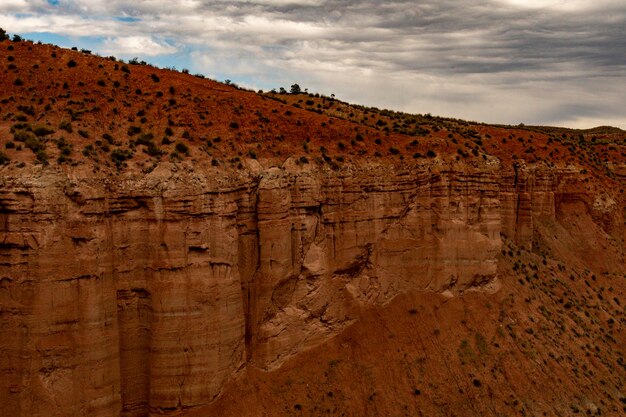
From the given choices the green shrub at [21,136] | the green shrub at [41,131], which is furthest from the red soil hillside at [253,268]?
the green shrub at [41,131]

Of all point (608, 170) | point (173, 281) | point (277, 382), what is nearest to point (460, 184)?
point (277, 382)

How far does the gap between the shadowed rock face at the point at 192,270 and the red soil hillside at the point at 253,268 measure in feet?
0.25

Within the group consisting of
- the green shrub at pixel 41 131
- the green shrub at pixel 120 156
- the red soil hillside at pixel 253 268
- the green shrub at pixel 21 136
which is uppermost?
the green shrub at pixel 41 131

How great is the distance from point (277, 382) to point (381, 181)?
11189mm

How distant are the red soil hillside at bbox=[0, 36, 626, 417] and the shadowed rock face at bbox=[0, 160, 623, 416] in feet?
0.25

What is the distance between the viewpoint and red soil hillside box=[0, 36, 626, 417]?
74.0 ft

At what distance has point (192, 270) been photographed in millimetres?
24906

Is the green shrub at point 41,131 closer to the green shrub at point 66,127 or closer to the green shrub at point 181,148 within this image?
the green shrub at point 66,127

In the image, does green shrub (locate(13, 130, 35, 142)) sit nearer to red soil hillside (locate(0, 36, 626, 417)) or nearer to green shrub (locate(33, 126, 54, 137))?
red soil hillside (locate(0, 36, 626, 417))

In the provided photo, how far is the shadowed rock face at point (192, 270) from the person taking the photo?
72.0ft

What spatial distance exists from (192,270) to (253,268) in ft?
11.6

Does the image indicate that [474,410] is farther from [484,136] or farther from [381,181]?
[484,136]

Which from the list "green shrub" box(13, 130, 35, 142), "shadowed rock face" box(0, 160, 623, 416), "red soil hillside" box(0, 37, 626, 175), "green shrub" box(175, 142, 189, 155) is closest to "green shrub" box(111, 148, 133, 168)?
"red soil hillside" box(0, 37, 626, 175)

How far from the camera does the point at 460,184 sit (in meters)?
34.6
